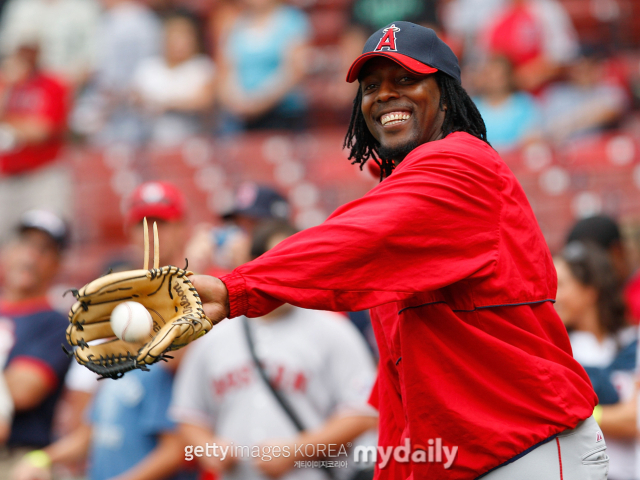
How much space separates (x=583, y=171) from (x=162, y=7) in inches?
263

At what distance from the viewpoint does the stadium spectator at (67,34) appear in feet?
36.5

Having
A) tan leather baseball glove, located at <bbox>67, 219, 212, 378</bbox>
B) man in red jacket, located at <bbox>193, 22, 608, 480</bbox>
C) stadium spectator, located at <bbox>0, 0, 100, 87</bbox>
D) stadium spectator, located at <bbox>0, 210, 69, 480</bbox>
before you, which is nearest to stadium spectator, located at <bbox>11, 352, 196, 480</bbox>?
stadium spectator, located at <bbox>0, 210, 69, 480</bbox>

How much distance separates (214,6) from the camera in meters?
12.0

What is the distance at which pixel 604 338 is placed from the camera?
4.05 meters

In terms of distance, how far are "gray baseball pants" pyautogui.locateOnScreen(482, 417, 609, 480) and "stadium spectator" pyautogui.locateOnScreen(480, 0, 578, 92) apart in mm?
6854

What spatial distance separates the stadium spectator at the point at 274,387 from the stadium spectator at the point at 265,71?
19.2ft

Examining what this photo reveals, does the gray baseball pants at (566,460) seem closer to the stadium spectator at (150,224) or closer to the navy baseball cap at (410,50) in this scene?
the navy baseball cap at (410,50)

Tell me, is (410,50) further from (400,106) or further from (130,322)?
(130,322)

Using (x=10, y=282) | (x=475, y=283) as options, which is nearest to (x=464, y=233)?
(x=475, y=283)

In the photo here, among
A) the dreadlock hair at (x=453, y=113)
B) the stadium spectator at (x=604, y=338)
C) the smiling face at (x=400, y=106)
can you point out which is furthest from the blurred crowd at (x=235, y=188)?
the smiling face at (x=400, y=106)

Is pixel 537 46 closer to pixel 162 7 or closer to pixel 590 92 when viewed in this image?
pixel 590 92

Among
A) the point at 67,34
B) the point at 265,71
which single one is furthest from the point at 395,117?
the point at 67,34

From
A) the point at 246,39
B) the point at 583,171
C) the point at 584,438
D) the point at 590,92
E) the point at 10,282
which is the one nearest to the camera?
the point at 584,438

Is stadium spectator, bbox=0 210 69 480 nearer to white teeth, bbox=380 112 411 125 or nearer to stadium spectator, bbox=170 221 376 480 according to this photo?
stadium spectator, bbox=170 221 376 480
